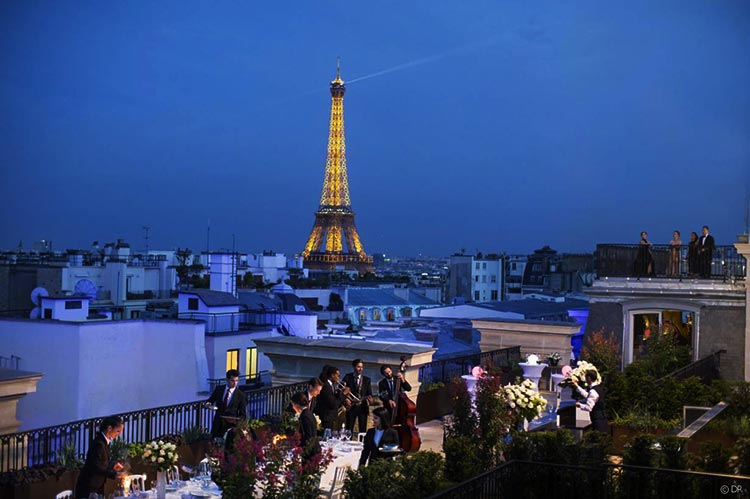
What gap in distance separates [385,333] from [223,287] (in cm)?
1070

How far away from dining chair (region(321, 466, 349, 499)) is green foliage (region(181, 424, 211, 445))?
2.08 m

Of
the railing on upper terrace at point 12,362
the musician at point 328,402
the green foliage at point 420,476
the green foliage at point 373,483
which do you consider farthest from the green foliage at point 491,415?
the railing on upper terrace at point 12,362

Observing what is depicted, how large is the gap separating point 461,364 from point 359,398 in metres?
4.54

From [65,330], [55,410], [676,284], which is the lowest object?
[55,410]

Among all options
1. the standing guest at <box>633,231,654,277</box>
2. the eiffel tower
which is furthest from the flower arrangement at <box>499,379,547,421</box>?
the eiffel tower

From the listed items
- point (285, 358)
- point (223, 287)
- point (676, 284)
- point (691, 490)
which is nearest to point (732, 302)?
point (676, 284)

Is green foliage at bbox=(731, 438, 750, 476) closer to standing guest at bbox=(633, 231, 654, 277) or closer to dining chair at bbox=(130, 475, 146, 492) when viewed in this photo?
dining chair at bbox=(130, 475, 146, 492)

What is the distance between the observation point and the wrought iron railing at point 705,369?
16.5 meters

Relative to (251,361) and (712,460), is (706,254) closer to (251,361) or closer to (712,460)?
(712,460)

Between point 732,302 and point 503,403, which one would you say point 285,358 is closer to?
point 503,403

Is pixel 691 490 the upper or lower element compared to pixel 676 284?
lower

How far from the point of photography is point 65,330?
28.0m

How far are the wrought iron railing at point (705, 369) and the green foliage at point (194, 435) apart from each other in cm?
886

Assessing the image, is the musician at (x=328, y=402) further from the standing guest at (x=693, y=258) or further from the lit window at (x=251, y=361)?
the lit window at (x=251, y=361)
